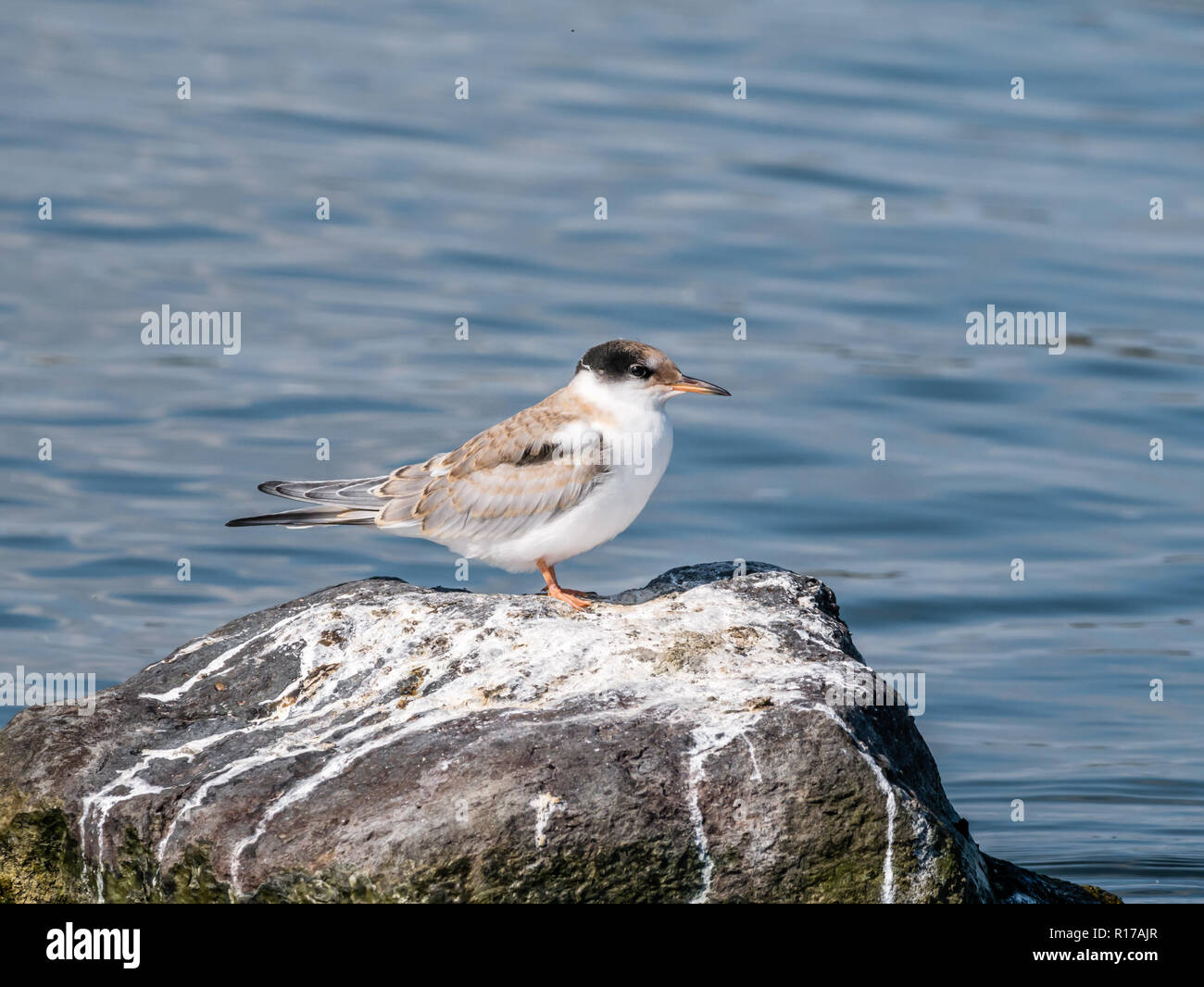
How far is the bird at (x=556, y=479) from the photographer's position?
793 cm

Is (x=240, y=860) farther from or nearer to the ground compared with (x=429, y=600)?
nearer to the ground

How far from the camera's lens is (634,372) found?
26.3ft

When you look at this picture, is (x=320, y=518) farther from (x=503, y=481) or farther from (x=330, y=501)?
(x=503, y=481)

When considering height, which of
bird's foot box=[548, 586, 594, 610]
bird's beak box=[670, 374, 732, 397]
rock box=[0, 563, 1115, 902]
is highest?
bird's beak box=[670, 374, 732, 397]

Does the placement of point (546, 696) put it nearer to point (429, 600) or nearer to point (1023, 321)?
point (429, 600)

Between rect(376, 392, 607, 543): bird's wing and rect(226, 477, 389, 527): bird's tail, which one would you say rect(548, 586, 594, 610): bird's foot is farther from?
rect(226, 477, 389, 527): bird's tail

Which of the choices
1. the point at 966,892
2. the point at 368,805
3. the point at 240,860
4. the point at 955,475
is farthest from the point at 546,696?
the point at 955,475

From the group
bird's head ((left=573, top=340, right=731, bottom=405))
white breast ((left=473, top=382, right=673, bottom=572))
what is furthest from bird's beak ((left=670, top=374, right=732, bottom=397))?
white breast ((left=473, top=382, right=673, bottom=572))

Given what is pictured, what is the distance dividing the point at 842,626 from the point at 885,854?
1593mm

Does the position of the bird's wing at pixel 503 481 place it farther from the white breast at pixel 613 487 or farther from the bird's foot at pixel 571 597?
the bird's foot at pixel 571 597

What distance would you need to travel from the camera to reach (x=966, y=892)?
238 inches

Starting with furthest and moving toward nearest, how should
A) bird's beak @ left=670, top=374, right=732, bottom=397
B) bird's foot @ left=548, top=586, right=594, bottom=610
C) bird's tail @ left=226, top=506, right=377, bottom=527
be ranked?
bird's tail @ left=226, top=506, right=377, bottom=527 < bird's beak @ left=670, top=374, right=732, bottom=397 < bird's foot @ left=548, top=586, right=594, bottom=610

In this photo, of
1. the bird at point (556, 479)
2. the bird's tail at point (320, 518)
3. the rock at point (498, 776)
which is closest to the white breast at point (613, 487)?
the bird at point (556, 479)

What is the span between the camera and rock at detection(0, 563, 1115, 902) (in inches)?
226
